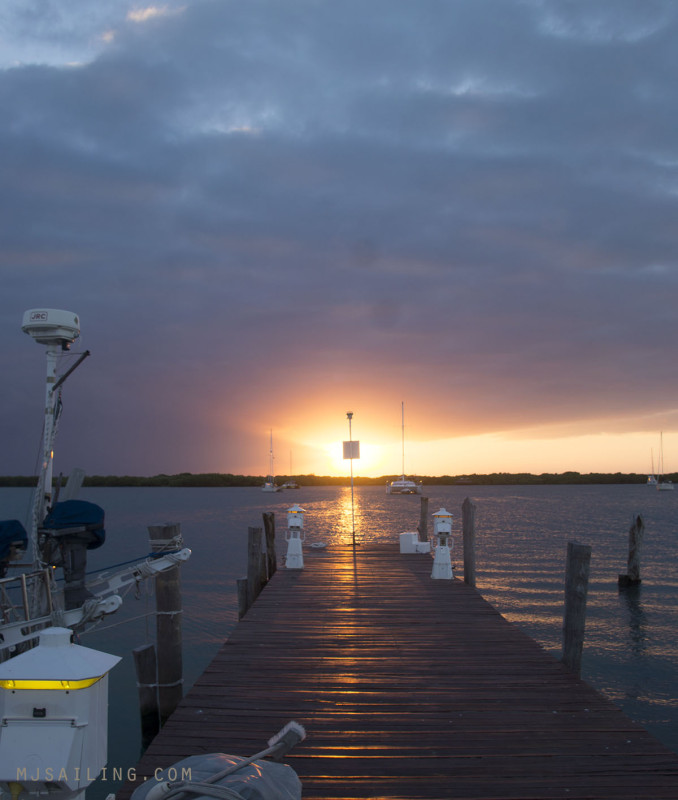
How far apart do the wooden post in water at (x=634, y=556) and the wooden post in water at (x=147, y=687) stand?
737 inches

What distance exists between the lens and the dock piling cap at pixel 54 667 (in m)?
2.75

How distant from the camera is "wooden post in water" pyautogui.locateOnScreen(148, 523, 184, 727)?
8414 mm

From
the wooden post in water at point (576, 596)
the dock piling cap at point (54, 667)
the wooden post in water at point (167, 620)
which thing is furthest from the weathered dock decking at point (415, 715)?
the dock piling cap at point (54, 667)

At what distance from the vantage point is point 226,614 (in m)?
19.1

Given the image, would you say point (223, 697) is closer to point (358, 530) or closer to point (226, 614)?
point (226, 614)

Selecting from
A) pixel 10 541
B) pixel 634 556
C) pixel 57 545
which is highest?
pixel 10 541

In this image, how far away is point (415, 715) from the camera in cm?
573

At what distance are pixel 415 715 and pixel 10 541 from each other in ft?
18.3

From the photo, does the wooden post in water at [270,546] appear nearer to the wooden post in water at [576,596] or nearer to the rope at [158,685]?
the rope at [158,685]

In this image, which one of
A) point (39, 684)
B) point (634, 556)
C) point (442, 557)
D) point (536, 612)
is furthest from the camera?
point (634, 556)

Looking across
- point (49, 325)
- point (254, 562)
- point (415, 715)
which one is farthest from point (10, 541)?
point (254, 562)

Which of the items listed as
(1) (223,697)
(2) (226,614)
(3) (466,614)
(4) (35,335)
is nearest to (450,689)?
(1) (223,697)

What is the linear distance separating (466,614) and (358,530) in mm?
37548

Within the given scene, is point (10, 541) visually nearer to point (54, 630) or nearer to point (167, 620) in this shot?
point (167, 620)
